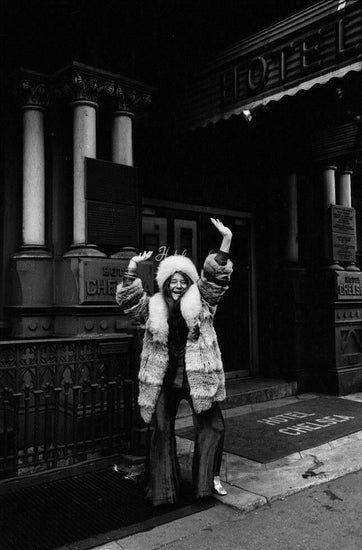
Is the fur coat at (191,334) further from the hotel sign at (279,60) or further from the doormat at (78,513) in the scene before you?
the hotel sign at (279,60)

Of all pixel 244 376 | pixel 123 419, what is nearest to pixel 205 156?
pixel 244 376

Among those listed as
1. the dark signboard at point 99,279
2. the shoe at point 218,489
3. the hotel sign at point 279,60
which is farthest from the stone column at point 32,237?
the shoe at point 218,489

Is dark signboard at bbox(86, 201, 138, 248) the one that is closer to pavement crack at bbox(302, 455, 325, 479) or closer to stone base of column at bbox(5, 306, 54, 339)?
stone base of column at bbox(5, 306, 54, 339)

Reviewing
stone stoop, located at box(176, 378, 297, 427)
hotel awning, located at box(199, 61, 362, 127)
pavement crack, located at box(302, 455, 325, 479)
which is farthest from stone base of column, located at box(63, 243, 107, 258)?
pavement crack, located at box(302, 455, 325, 479)

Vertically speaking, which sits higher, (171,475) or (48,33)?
(48,33)

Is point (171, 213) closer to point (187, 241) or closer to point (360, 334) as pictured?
point (187, 241)

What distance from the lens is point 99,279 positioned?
6.21m

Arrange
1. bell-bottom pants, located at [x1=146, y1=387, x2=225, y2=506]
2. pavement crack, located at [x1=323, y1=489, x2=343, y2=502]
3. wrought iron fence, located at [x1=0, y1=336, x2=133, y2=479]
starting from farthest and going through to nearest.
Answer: wrought iron fence, located at [x1=0, y1=336, x2=133, y2=479] → pavement crack, located at [x1=323, y1=489, x2=343, y2=502] → bell-bottom pants, located at [x1=146, y1=387, x2=225, y2=506]

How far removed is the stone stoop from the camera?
302 inches

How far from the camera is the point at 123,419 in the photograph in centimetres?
559

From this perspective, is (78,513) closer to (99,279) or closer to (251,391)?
(99,279)

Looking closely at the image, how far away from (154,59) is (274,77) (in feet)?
7.21

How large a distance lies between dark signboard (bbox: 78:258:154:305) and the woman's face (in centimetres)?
183

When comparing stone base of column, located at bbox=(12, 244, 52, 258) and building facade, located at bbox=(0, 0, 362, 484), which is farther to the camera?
stone base of column, located at bbox=(12, 244, 52, 258)
